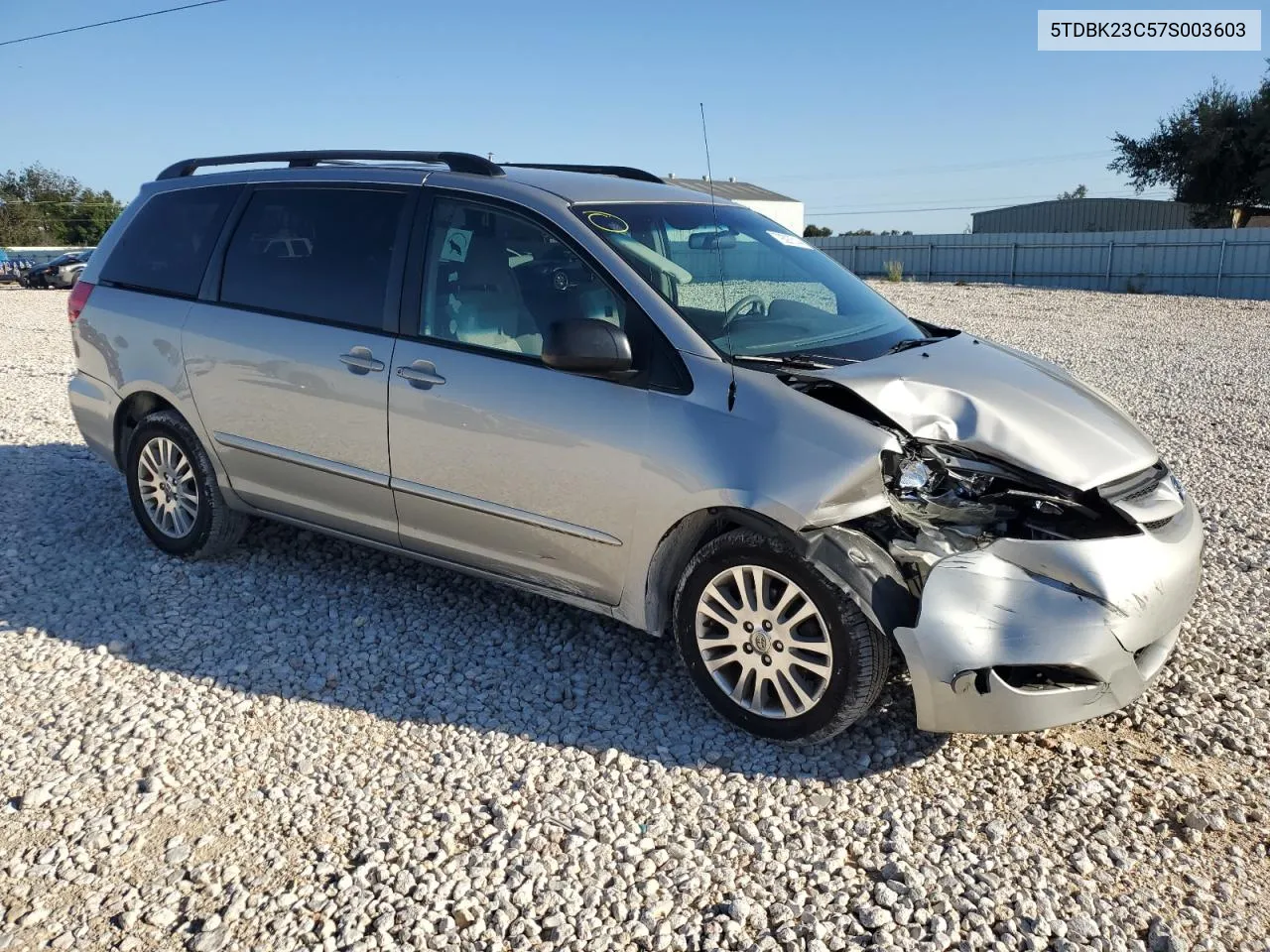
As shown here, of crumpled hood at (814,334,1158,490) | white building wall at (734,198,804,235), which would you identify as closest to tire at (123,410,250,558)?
crumpled hood at (814,334,1158,490)

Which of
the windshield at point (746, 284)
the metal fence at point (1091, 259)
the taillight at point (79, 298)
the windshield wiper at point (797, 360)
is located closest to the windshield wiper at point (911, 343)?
the windshield at point (746, 284)

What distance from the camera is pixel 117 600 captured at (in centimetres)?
482

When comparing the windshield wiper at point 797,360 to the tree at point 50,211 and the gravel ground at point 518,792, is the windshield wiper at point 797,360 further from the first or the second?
the tree at point 50,211

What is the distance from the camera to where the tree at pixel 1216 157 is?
37375 mm

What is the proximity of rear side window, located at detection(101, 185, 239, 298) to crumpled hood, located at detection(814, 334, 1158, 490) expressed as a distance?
3.29 meters

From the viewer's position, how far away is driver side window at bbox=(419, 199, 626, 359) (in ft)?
13.0

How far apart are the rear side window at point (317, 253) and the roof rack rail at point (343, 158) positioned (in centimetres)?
26

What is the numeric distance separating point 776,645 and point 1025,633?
81 centimetres

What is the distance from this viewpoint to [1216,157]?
39188 millimetres

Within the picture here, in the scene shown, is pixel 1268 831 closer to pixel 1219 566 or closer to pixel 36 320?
pixel 1219 566

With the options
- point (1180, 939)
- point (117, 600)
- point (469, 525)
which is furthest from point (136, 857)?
point (1180, 939)

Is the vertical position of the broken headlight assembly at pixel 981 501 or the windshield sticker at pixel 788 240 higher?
the windshield sticker at pixel 788 240

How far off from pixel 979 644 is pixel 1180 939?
928mm

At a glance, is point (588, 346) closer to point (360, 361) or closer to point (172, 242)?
point (360, 361)
